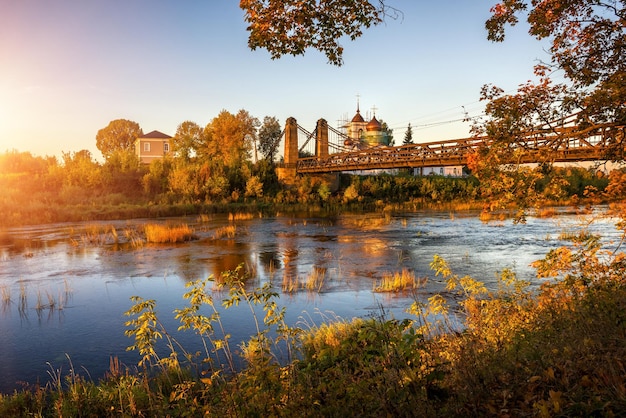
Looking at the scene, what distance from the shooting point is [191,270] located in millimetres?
15336

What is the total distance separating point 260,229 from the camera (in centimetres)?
2831

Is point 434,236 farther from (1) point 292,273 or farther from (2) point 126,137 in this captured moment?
(2) point 126,137

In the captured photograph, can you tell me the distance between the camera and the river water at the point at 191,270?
8586 mm

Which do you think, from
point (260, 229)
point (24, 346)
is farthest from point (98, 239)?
point (24, 346)

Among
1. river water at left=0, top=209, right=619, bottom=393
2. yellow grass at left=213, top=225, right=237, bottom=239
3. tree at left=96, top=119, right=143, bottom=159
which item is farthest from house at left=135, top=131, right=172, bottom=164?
yellow grass at left=213, top=225, right=237, bottom=239

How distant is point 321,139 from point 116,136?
52406 mm

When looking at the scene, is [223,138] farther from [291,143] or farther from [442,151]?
[442,151]

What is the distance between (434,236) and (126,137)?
83.3 metres

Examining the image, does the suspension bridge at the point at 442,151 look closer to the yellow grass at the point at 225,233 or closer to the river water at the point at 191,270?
the river water at the point at 191,270

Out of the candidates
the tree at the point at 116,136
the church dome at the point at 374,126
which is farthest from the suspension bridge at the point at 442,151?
the tree at the point at 116,136

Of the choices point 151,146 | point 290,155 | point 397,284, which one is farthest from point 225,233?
point 151,146

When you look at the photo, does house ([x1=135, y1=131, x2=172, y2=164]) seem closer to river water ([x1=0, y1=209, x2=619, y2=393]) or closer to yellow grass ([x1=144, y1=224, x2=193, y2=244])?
river water ([x1=0, y1=209, x2=619, y2=393])

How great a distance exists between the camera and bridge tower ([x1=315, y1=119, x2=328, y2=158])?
59.2 metres

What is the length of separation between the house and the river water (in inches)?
2036
